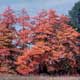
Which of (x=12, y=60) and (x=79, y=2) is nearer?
(x=12, y=60)

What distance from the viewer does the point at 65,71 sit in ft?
153

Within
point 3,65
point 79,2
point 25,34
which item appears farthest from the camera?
point 79,2

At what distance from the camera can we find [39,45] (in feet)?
147

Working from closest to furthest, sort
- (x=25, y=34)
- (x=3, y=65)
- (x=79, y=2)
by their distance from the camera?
(x=3, y=65) < (x=25, y=34) < (x=79, y=2)

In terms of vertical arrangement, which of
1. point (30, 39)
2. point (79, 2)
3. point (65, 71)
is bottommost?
point (65, 71)

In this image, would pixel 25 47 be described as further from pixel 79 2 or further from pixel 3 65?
pixel 79 2

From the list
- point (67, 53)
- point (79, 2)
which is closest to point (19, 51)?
point (67, 53)

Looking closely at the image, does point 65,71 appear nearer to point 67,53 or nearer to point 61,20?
point 67,53

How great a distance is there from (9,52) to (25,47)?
7.42ft

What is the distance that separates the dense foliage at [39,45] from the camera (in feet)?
146

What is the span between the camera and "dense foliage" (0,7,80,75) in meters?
44.5

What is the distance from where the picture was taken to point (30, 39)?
45625 mm

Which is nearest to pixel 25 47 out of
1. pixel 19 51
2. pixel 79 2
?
pixel 19 51

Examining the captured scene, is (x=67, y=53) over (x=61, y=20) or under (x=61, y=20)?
under
